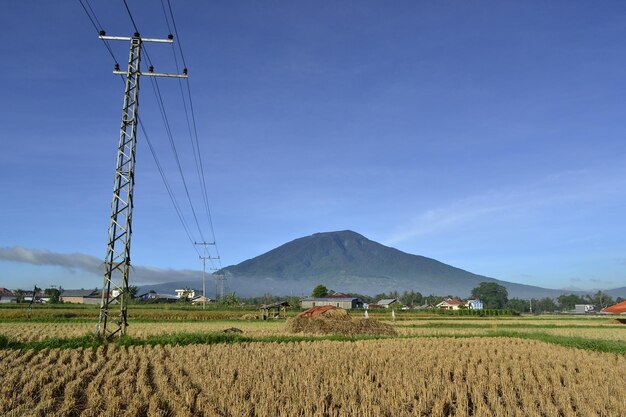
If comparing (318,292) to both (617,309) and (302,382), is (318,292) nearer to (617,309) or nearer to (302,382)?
(617,309)

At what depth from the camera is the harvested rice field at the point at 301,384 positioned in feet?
39.8

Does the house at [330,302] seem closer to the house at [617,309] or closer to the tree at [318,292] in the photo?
the tree at [318,292]

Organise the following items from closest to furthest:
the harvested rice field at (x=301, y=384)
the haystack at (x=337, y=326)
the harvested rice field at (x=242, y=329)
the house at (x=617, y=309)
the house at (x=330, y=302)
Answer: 1. the harvested rice field at (x=301, y=384)
2. the harvested rice field at (x=242, y=329)
3. the haystack at (x=337, y=326)
4. the house at (x=617, y=309)
5. the house at (x=330, y=302)

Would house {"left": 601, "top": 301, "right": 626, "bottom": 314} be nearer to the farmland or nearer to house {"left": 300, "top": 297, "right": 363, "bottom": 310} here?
the farmland

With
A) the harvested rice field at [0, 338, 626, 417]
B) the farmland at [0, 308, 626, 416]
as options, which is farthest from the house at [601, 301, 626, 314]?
the harvested rice field at [0, 338, 626, 417]

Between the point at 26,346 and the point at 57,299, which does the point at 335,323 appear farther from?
the point at 57,299

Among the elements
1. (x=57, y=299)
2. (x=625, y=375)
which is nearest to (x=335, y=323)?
(x=625, y=375)

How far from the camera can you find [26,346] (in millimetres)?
25016

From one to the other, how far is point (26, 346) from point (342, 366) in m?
16.8

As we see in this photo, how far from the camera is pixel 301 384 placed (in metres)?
14.8

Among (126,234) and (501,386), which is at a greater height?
(126,234)

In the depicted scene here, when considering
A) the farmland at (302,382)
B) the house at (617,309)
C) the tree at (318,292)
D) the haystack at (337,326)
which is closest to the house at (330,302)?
the tree at (318,292)

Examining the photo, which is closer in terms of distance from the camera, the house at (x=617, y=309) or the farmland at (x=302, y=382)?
the farmland at (x=302, y=382)

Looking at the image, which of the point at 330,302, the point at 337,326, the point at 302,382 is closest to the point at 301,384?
the point at 302,382
